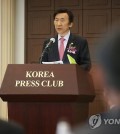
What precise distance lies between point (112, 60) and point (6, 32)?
6.85 meters

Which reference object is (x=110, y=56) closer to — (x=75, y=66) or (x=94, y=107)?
(x=75, y=66)

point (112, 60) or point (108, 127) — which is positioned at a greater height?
point (112, 60)

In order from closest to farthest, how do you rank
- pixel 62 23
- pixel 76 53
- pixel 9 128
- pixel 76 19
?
pixel 9 128, pixel 76 53, pixel 62 23, pixel 76 19

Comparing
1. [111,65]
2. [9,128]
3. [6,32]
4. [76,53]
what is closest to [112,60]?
[111,65]

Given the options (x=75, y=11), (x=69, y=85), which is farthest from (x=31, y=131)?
(x=75, y=11)

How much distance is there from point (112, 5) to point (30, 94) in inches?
170

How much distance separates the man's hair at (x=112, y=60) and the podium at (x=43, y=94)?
8.87ft

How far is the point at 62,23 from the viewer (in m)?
4.44

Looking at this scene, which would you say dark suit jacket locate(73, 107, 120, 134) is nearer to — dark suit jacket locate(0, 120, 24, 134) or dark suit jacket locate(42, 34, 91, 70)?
dark suit jacket locate(0, 120, 24, 134)

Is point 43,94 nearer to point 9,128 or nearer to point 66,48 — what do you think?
point 66,48

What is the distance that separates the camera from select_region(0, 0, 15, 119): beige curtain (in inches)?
299

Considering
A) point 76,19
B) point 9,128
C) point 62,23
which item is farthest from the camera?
point 76,19

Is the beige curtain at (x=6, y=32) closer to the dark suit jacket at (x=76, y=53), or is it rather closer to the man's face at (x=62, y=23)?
the man's face at (x=62, y=23)

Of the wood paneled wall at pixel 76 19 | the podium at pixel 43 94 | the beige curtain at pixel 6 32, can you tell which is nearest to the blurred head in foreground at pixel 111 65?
the podium at pixel 43 94
